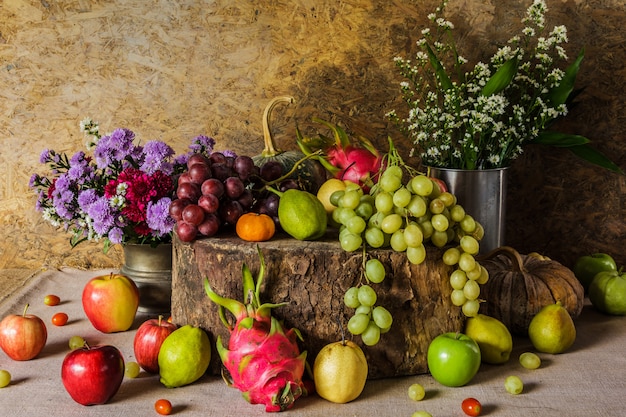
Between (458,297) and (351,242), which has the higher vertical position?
(351,242)

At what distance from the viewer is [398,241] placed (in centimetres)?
149

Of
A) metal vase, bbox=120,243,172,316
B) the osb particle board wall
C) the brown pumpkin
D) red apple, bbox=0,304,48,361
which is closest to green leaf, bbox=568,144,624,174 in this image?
the osb particle board wall

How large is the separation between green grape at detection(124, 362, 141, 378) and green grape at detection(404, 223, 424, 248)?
66 cm

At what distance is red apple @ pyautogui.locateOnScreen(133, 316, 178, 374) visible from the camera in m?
1.56

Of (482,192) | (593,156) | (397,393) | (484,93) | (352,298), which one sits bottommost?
(397,393)

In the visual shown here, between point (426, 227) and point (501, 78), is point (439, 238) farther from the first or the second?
point (501, 78)

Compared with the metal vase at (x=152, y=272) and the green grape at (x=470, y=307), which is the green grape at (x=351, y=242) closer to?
the green grape at (x=470, y=307)

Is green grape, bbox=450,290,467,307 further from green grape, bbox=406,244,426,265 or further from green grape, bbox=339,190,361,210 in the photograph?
green grape, bbox=339,190,361,210

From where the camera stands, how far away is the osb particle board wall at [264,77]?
2229 millimetres

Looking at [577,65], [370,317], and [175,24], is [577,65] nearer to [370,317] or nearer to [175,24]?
[370,317]

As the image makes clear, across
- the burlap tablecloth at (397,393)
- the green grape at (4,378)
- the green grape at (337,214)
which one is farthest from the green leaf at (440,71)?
the green grape at (4,378)

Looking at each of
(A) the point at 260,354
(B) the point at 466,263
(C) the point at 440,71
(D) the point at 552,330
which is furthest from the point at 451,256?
(C) the point at 440,71

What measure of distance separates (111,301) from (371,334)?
2.33ft

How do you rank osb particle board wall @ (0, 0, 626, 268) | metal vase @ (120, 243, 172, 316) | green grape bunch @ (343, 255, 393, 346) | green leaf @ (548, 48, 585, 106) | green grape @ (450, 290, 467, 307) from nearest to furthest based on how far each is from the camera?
green grape bunch @ (343, 255, 393, 346) → green grape @ (450, 290, 467, 307) → metal vase @ (120, 243, 172, 316) → green leaf @ (548, 48, 585, 106) → osb particle board wall @ (0, 0, 626, 268)
